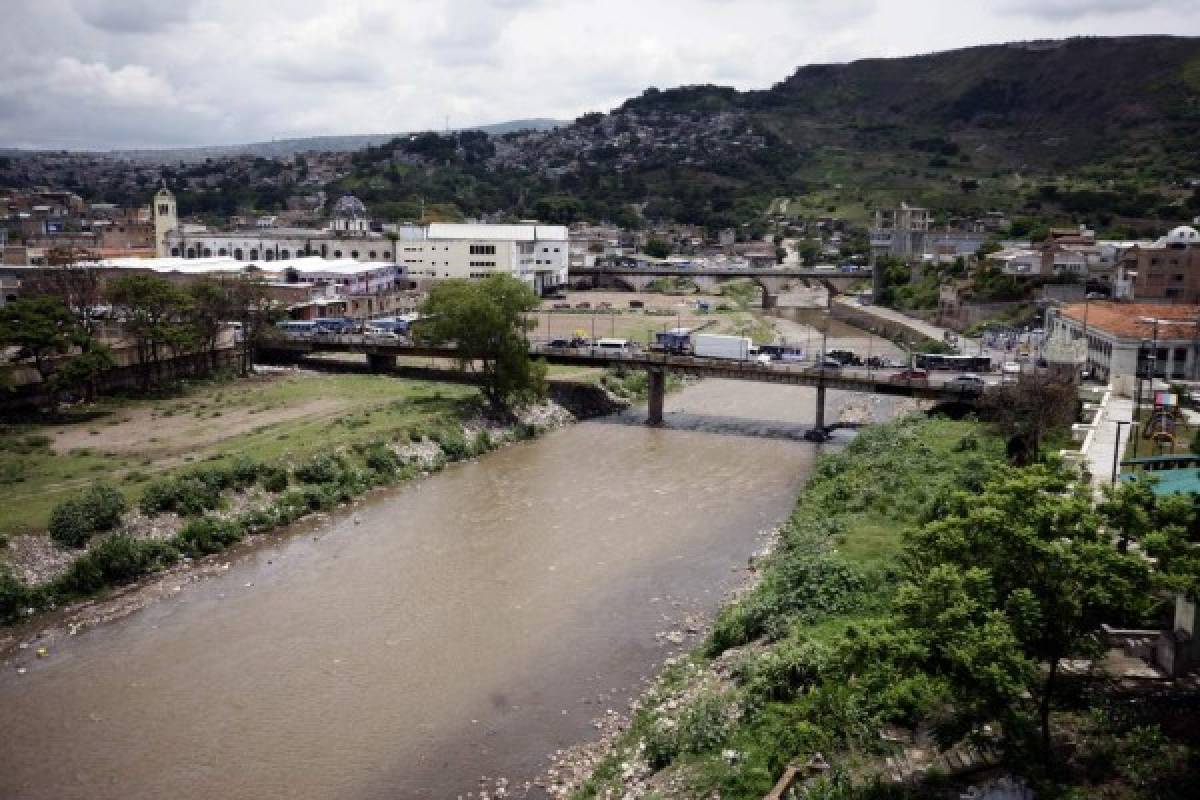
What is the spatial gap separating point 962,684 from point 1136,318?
1443 inches

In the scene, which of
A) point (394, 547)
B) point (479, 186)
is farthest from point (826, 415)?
point (479, 186)

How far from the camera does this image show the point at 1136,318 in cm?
4384

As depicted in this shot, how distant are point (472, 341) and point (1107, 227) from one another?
280 ft

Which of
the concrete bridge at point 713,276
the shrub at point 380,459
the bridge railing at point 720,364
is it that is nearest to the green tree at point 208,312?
the bridge railing at point 720,364

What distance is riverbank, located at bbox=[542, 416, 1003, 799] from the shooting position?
15.9 m

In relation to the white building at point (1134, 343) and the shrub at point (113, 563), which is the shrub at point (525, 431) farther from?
the white building at point (1134, 343)

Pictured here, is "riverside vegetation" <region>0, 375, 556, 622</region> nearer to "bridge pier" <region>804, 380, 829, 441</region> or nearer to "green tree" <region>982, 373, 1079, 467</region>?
"bridge pier" <region>804, 380, 829, 441</region>

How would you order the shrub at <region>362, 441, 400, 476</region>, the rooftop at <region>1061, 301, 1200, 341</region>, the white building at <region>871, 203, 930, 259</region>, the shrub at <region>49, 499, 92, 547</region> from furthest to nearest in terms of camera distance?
the white building at <region>871, 203, 930, 259</region> → the rooftop at <region>1061, 301, 1200, 341</region> → the shrub at <region>362, 441, 400, 476</region> → the shrub at <region>49, 499, 92, 547</region>

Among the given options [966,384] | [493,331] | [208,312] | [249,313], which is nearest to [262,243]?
[249,313]

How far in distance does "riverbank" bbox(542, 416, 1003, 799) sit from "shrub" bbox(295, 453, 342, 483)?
15.7 m

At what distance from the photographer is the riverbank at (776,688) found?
15852 mm

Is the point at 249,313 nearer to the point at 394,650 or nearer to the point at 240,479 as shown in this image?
the point at 240,479

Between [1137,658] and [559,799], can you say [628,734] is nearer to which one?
[559,799]

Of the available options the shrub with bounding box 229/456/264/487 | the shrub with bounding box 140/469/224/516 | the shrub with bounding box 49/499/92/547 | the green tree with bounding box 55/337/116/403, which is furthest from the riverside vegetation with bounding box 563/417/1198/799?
the green tree with bounding box 55/337/116/403
